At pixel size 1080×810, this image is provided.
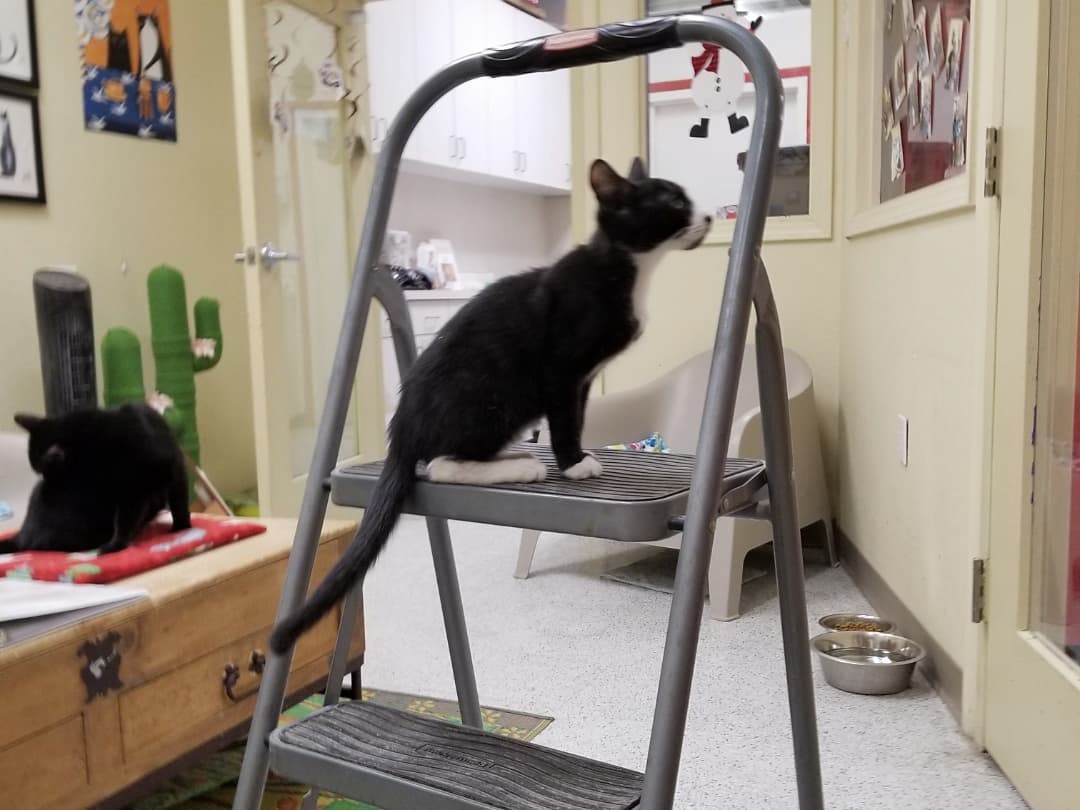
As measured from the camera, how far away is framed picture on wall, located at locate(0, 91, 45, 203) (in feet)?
7.57

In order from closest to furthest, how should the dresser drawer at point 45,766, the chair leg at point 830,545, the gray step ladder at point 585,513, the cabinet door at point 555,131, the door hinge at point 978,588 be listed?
the gray step ladder at point 585,513
the dresser drawer at point 45,766
the door hinge at point 978,588
the chair leg at point 830,545
the cabinet door at point 555,131

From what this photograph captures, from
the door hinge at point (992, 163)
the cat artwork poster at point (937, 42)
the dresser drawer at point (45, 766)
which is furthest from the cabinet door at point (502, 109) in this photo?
the dresser drawer at point (45, 766)

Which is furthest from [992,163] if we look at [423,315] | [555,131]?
[555,131]

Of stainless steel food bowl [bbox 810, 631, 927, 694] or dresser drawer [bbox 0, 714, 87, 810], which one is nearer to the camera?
dresser drawer [bbox 0, 714, 87, 810]

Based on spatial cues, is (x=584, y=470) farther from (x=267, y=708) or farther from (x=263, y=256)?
(x=263, y=256)

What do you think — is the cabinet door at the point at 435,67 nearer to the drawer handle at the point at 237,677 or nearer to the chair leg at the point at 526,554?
the chair leg at the point at 526,554

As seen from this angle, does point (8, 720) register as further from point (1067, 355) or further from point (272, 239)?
point (272, 239)

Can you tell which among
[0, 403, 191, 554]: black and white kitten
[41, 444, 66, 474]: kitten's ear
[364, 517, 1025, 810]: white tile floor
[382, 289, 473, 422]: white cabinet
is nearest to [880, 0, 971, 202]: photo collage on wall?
[364, 517, 1025, 810]: white tile floor

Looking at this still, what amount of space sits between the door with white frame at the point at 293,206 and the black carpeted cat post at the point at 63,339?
0.42 m

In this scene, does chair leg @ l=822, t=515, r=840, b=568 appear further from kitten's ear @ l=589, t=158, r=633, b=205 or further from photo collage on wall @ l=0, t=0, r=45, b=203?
photo collage on wall @ l=0, t=0, r=45, b=203

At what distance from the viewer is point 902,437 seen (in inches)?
82.7

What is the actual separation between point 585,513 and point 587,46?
0.45 meters

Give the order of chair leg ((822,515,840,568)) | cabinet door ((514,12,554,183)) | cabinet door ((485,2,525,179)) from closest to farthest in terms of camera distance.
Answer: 1. chair leg ((822,515,840,568))
2. cabinet door ((485,2,525,179))
3. cabinet door ((514,12,554,183))

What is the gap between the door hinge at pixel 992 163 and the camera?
4.83ft
